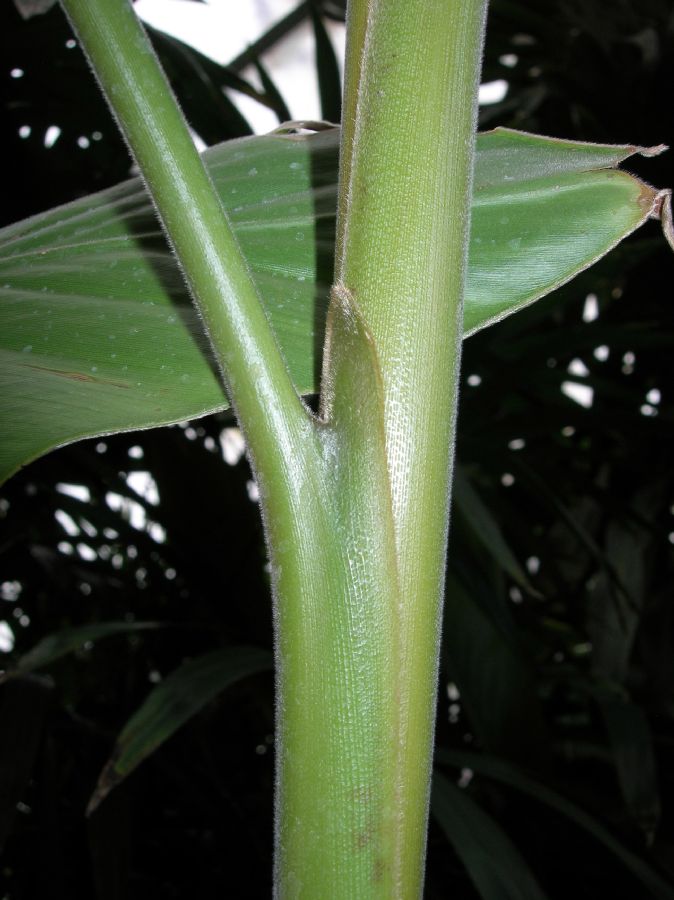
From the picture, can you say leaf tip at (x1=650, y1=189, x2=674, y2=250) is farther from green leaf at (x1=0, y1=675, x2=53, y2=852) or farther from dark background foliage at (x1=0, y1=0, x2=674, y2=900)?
green leaf at (x1=0, y1=675, x2=53, y2=852)

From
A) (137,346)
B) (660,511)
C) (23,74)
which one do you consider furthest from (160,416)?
(660,511)

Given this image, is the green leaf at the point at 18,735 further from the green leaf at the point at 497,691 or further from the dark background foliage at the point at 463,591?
the green leaf at the point at 497,691

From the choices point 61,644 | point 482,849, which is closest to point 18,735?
point 61,644

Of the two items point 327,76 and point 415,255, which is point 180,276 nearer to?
point 415,255

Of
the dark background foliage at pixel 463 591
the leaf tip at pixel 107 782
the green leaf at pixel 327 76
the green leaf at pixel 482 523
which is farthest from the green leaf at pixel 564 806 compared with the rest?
the green leaf at pixel 327 76

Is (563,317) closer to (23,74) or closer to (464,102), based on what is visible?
(23,74)
